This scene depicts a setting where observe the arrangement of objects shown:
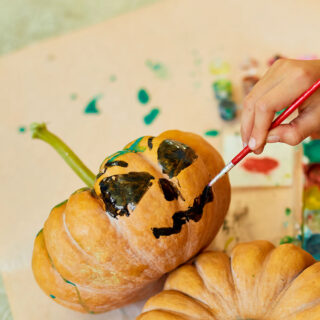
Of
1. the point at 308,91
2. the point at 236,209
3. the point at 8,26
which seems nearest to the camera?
the point at 308,91

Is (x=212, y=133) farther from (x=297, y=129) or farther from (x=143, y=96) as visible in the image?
(x=297, y=129)

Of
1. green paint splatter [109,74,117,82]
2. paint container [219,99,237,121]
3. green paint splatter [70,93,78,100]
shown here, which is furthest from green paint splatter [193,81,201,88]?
green paint splatter [70,93,78,100]

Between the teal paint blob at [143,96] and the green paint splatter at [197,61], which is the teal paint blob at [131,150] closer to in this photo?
the teal paint blob at [143,96]

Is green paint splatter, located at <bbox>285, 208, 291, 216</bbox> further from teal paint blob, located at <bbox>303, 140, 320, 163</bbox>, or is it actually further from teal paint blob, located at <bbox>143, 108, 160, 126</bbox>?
teal paint blob, located at <bbox>143, 108, 160, 126</bbox>

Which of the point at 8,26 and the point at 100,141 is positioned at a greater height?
the point at 8,26

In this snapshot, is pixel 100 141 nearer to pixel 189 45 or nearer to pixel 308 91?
pixel 189 45

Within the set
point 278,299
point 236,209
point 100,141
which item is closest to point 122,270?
point 278,299

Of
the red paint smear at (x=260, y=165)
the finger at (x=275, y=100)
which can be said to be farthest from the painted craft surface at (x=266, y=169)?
the finger at (x=275, y=100)
